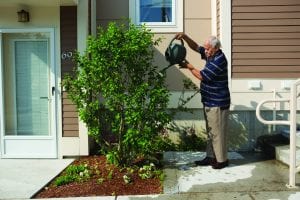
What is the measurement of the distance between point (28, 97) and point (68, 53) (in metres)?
1.14

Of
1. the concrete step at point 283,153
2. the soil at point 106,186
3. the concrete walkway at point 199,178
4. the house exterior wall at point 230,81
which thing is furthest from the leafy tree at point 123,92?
the concrete step at point 283,153

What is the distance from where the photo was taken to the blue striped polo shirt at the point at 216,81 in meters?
6.31

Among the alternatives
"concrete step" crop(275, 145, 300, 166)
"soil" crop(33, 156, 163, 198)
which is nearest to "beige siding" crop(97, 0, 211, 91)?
"concrete step" crop(275, 145, 300, 166)

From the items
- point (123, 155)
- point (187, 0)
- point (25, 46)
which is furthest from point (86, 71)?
point (187, 0)

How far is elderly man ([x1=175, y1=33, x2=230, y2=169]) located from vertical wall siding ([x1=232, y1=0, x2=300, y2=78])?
1.31 meters

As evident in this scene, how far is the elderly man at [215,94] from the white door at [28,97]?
2.76 metres

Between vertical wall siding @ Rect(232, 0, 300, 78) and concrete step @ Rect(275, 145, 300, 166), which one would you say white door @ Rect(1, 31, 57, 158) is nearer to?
vertical wall siding @ Rect(232, 0, 300, 78)

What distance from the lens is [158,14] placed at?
8.40 metres

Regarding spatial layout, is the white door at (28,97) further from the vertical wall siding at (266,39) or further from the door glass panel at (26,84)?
the vertical wall siding at (266,39)

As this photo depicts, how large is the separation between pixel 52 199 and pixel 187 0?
178 inches

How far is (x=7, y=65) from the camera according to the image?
26.0ft

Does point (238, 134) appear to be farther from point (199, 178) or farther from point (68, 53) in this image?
point (68, 53)

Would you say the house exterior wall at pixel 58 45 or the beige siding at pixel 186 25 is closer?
the house exterior wall at pixel 58 45

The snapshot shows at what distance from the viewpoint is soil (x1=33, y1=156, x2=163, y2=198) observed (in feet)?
19.1
